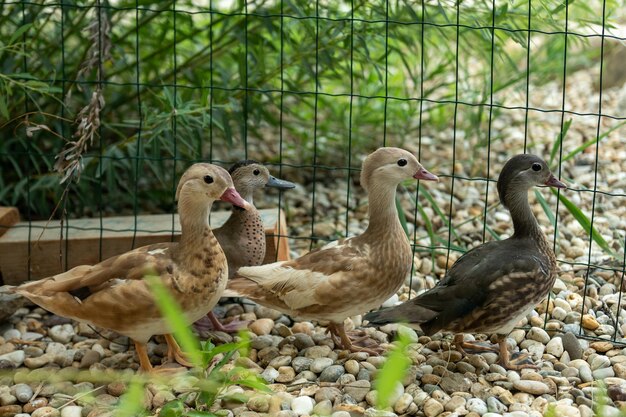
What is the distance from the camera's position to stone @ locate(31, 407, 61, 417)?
357cm

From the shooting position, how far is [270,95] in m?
5.29

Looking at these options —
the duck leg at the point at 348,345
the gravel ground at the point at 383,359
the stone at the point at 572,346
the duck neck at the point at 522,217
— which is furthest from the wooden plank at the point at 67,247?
the stone at the point at 572,346

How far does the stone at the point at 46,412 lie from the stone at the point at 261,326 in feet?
3.30

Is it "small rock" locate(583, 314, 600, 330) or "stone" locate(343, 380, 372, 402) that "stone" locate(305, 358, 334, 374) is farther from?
"small rock" locate(583, 314, 600, 330)

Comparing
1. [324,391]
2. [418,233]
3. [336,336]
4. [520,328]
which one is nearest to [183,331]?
[324,391]

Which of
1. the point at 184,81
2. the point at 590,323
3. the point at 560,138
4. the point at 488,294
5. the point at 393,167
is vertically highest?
the point at 184,81

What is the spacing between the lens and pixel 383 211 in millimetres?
3973

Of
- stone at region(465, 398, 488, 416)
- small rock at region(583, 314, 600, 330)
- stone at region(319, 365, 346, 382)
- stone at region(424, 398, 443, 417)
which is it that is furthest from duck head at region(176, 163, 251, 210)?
small rock at region(583, 314, 600, 330)

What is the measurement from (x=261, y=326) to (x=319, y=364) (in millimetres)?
472

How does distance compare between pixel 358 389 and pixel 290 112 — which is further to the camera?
pixel 290 112

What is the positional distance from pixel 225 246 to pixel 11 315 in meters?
1.05

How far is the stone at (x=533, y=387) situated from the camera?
3.66 meters

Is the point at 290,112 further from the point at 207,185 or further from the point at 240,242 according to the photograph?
the point at 207,185

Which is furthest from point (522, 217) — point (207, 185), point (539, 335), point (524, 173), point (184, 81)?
point (184, 81)
